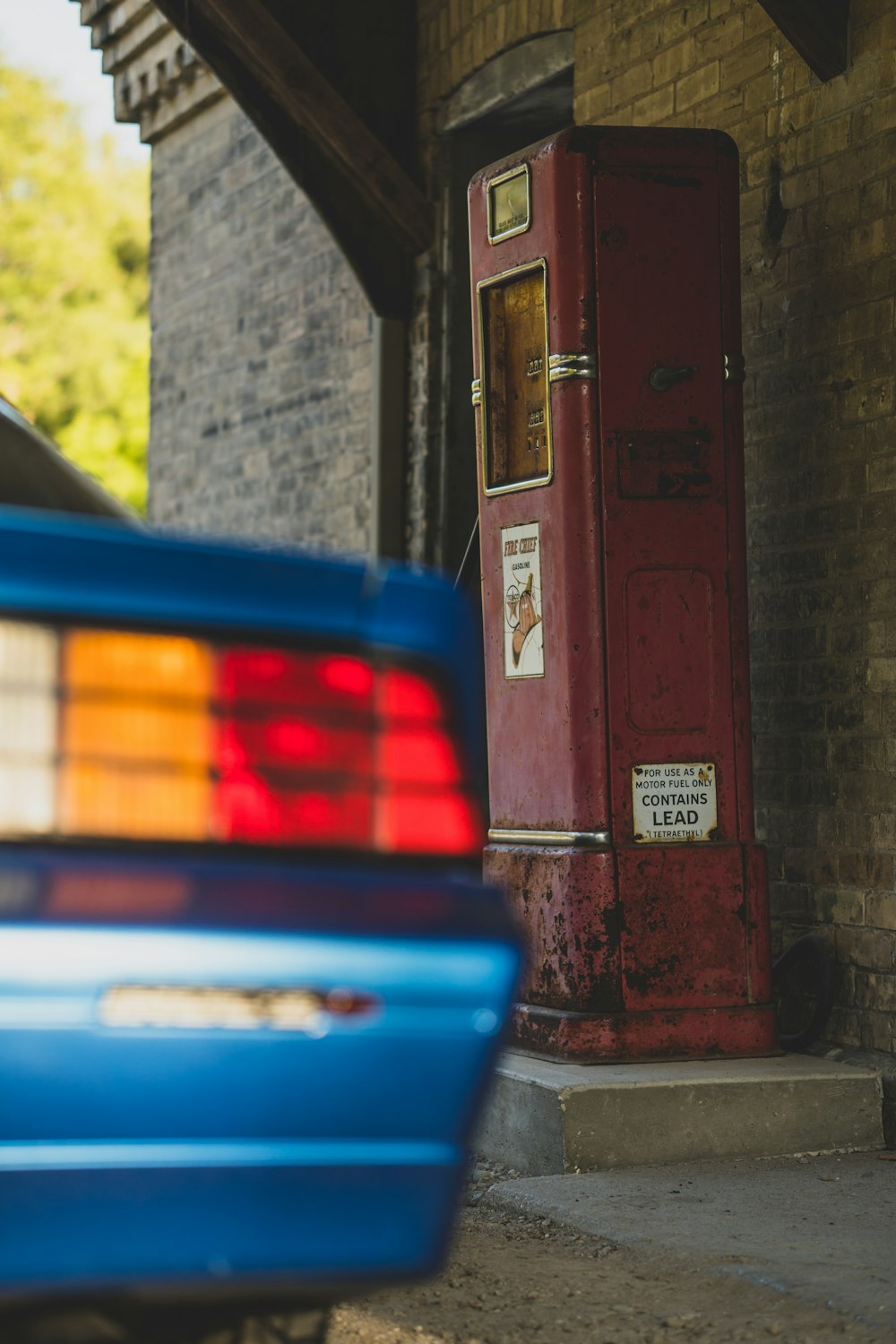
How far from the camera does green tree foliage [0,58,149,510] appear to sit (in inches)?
1537

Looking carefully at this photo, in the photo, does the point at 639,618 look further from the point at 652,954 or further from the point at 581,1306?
the point at 581,1306

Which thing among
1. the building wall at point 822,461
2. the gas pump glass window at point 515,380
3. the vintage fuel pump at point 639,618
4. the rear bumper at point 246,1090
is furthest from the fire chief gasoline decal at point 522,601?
the rear bumper at point 246,1090

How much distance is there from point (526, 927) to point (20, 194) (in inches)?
1530

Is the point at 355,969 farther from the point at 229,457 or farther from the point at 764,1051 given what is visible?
the point at 229,457

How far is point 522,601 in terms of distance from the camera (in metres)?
5.51

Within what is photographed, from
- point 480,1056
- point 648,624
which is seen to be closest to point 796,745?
point 648,624

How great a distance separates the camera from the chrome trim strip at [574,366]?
17.2 feet

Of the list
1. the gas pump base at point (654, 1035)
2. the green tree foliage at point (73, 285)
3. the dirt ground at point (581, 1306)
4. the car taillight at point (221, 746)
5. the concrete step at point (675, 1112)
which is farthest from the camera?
the green tree foliage at point (73, 285)

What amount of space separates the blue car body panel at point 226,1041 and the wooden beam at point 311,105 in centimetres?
620

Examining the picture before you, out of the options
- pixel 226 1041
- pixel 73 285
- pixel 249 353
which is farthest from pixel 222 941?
pixel 73 285

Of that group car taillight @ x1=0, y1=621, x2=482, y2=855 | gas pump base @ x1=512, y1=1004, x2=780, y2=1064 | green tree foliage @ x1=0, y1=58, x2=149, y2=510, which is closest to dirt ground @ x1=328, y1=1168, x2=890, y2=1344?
gas pump base @ x1=512, y1=1004, x2=780, y2=1064

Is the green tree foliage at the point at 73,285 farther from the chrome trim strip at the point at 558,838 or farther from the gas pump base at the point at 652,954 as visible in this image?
the gas pump base at the point at 652,954

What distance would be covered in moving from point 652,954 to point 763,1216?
38.0 inches

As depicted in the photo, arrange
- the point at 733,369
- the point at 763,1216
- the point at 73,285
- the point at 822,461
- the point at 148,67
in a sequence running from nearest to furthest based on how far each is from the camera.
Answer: the point at 763,1216 → the point at 733,369 → the point at 822,461 → the point at 148,67 → the point at 73,285
